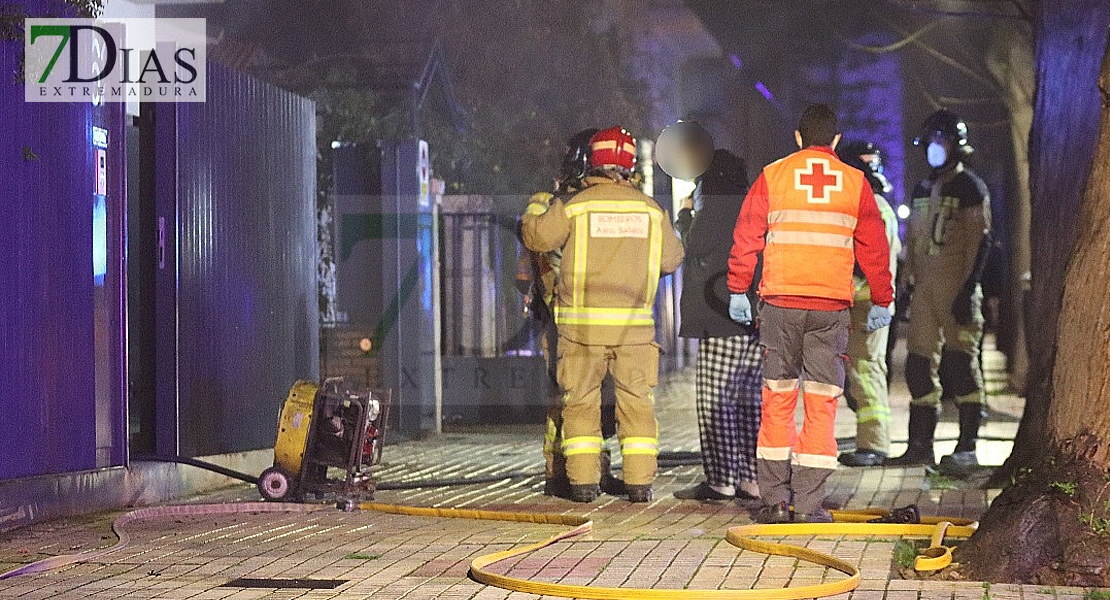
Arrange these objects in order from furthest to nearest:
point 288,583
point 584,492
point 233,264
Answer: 1. point 233,264
2. point 584,492
3. point 288,583

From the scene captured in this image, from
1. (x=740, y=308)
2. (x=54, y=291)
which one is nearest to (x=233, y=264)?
(x=54, y=291)

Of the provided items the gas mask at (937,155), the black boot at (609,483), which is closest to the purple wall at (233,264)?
the black boot at (609,483)

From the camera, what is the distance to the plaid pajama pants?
348 inches

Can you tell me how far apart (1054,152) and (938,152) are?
131 centimetres

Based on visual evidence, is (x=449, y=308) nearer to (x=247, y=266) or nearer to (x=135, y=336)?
(x=135, y=336)

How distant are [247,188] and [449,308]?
5.38 meters

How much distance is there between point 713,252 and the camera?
29.2 ft

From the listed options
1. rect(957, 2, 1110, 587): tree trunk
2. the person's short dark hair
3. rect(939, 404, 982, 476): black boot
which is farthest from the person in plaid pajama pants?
rect(957, 2, 1110, 587): tree trunk

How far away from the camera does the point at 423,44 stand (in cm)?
1931

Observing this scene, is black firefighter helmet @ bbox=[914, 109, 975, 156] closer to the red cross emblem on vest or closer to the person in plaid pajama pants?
the person in plaid pajama pants

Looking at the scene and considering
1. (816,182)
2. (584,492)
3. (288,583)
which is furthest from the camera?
(584,492)

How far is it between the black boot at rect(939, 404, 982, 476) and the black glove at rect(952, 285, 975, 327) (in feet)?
2.11

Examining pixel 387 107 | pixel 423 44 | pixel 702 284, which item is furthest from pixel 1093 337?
pixel 387 107

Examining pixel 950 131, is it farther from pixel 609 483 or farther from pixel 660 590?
pixel 660 590
